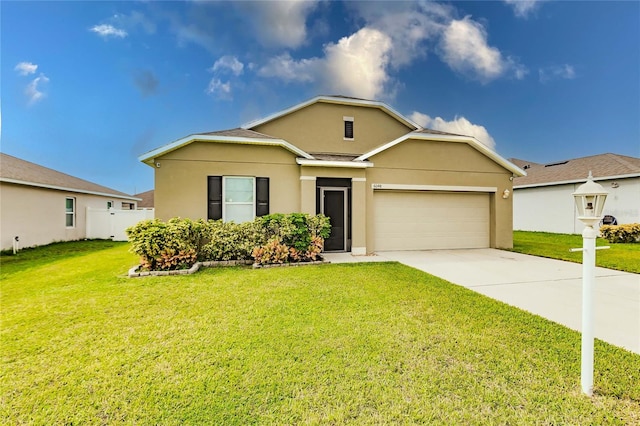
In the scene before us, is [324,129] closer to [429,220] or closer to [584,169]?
[429,220]

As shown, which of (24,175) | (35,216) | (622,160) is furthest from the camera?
(622,160)

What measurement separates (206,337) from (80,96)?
1863cm

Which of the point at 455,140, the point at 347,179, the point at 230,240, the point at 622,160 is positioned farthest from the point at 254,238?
the point at 622,160

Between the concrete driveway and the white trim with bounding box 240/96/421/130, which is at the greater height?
the white trim with bounding box 240/96/421/130

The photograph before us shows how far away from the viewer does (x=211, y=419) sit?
7.45 ft

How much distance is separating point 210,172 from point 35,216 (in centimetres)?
982

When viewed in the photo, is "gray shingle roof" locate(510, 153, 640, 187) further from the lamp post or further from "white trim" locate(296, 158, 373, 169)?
the lamp post

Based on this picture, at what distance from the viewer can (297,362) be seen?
3.09 m

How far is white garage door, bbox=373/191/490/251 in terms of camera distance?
10.8 metres

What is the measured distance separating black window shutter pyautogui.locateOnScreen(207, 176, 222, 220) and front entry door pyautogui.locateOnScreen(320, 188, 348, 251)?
3782 mm

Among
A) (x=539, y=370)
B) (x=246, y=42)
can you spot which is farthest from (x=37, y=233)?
(x=539, y=370)

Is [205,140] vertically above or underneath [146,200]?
above

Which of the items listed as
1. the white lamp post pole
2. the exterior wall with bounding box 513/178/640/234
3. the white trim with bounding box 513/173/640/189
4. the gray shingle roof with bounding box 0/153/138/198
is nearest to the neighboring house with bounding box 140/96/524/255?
the exterior wall with bounding box 513/178/640/234

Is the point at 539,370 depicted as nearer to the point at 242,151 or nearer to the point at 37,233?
the point at 242,151
